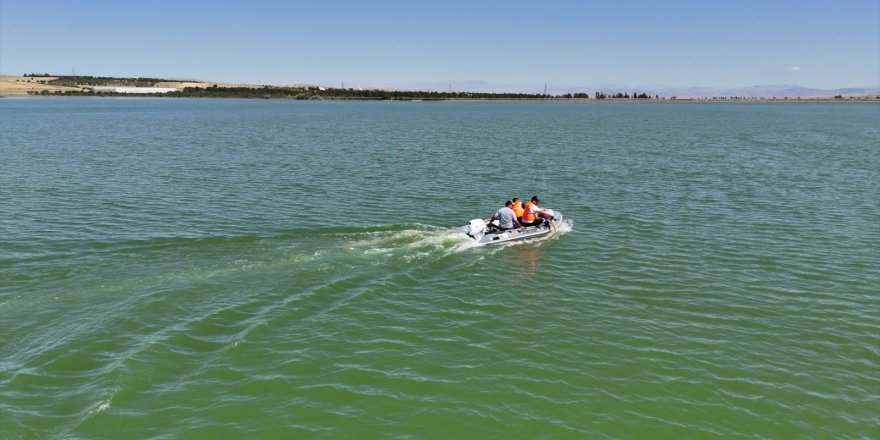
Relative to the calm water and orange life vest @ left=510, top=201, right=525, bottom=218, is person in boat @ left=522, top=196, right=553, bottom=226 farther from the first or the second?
the calm water

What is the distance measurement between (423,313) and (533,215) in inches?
446

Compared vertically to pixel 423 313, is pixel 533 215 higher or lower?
higher

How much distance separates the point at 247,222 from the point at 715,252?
22.3m

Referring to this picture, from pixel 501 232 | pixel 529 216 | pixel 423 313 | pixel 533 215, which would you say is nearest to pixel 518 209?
pixel 529 216

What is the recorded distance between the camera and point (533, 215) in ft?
95.9

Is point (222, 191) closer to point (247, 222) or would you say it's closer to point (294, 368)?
point (247, 222)

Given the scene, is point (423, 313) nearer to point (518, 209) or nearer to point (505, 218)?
point (505, 218)

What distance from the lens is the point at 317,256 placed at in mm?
24234

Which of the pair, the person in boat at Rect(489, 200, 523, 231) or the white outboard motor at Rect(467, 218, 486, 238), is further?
the person in boat at Rect(489, 200, 523, 231)

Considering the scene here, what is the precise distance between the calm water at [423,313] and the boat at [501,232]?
792 mm

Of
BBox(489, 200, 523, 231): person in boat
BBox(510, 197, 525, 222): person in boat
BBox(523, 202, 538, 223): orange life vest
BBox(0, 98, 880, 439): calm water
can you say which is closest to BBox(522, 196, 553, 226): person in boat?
BBox(523, 202, 538, 223): orange life vest

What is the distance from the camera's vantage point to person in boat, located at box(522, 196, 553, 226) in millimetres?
29188

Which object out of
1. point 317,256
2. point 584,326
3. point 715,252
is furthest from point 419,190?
point 584,326

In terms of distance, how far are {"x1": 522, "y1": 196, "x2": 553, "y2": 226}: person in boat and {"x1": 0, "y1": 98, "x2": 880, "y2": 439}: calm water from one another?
1.42m
